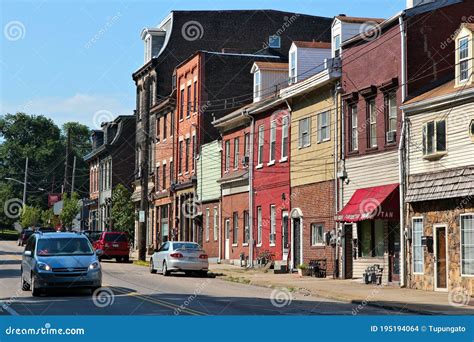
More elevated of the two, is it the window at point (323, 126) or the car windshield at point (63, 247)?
the window at point (323, 126)

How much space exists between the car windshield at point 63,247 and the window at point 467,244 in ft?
36.2

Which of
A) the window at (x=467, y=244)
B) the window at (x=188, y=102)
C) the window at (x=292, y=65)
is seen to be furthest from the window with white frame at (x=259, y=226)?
the window at (x=467, y=244)

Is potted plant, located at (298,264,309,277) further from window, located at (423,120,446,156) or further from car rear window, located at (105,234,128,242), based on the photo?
car rear window, located at (105,234,128,242)

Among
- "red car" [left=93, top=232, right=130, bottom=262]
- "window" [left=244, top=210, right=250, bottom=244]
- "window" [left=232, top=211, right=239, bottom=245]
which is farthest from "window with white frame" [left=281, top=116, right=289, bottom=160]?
"red car" [left=93, top=232, right=130, bottom=262]

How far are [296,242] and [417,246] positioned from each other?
35.3ft

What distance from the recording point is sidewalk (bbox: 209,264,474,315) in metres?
22.6

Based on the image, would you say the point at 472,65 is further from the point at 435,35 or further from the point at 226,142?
the point at 226,142

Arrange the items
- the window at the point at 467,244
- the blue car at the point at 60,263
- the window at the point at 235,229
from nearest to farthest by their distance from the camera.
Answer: the blue car at the point at 60,263 < the window at the point at 467,244 < the window at the point at 235,229

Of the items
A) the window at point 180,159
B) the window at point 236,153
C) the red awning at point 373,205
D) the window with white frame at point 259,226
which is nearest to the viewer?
the red awning at point 373,205

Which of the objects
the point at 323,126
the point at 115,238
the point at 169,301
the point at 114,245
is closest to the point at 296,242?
the point at 323,126

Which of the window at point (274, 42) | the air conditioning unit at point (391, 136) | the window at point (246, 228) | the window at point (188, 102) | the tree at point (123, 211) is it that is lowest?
the window at point (246, 228)

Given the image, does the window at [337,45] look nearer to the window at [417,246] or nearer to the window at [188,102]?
the window at [417,246]

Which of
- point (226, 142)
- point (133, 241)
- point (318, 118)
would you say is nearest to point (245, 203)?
point (226, 142)

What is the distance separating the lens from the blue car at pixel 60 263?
2430 centimetres
